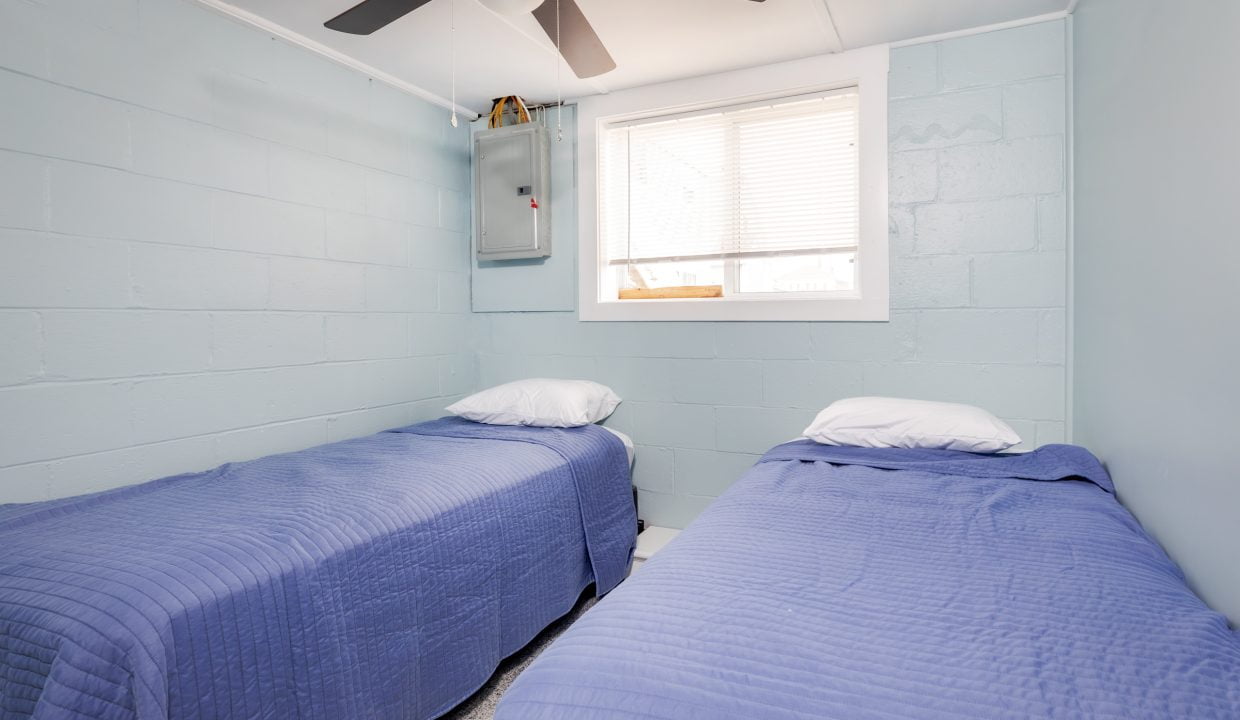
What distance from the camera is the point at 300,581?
1421 mm

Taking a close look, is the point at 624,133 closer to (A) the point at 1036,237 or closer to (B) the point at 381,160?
(B) the point at 381,160

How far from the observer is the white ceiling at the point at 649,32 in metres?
2.29

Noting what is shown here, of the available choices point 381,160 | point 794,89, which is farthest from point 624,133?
point 381,160

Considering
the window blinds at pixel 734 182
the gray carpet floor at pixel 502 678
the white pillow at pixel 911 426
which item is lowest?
the gray carpet floor at pixel 502 678

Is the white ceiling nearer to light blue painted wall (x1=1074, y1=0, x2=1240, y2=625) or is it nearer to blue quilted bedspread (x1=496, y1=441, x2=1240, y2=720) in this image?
light blue painted wall (x1=1074, y1=0, x2=1240, y2=625)

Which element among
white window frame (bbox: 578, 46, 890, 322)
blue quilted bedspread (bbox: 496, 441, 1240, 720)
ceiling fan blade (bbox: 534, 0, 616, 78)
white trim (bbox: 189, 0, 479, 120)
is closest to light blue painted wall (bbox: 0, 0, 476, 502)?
white trim (bbox: 189, 0, 479, 120)

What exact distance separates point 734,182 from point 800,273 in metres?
0.53

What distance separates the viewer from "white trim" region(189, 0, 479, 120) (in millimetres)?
2277

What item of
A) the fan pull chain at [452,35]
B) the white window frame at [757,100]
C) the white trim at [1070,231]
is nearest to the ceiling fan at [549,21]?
the fan pull chain at [452,35]

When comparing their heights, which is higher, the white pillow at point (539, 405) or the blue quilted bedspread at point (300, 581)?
the white pillow at point (539, 405)

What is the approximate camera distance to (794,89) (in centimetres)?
278

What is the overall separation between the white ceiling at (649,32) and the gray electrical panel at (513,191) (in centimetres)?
31

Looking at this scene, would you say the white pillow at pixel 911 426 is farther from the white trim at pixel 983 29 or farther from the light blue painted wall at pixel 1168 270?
the white trim at pixel 983 29

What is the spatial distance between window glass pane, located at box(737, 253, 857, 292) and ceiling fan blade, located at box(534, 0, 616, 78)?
1171 millimetres
